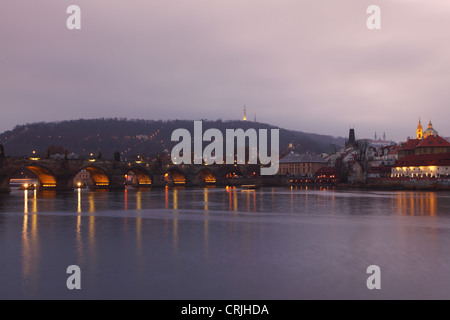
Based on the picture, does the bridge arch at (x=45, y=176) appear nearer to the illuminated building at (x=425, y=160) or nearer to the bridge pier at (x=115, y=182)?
the bridge pier at (x=115, y=182)

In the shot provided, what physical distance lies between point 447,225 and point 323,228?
262 inches

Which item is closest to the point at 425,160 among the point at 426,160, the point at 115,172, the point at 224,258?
the point at 426,160

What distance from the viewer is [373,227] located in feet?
74.2

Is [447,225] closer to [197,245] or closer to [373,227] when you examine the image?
[373,227]

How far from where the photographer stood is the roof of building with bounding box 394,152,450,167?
7519 centimetres

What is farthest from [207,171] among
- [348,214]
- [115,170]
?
[348,214]

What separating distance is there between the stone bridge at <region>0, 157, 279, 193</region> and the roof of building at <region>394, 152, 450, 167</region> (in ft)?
92.0

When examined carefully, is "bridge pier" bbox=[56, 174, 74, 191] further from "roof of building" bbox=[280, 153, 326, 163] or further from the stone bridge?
"roof of building" bbox=[280, 153, 326, 163]

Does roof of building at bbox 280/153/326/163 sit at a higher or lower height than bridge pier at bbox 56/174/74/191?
higher

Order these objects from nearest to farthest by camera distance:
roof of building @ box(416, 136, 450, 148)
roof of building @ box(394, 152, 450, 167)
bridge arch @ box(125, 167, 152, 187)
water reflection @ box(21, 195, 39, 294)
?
water reflection @ box(21, 195, 39, 294)
roof of building @ box(394, 152, 450, 167)
roof of building @ box(416, 136, 450, 148)
bridge arch @ box(125, 167, 152, 187)

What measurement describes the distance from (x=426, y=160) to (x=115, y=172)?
53.4 meters

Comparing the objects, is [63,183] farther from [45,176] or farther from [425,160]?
[425,160]

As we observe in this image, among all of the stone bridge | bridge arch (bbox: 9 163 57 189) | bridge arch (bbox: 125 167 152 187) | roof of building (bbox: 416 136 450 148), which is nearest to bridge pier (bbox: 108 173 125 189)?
the stone bridge

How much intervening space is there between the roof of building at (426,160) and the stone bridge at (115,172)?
2803 centimetres
